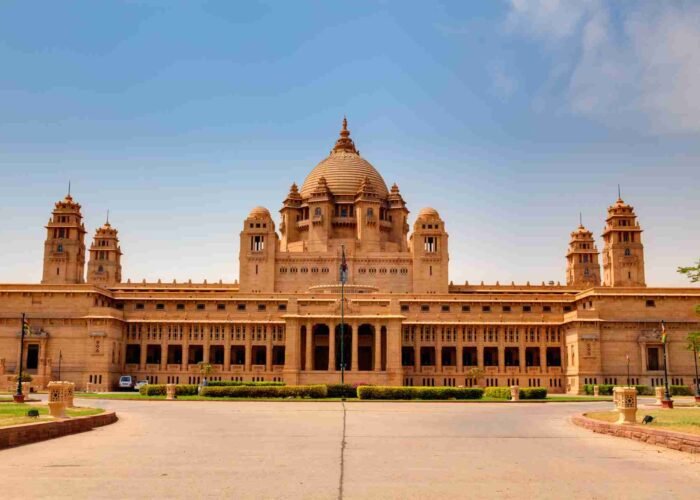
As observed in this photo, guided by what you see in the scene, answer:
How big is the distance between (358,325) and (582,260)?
58.3 metres

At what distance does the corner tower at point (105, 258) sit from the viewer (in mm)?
135125

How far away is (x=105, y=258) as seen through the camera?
137125mm

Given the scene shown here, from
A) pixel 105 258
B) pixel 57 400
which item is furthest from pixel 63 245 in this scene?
pixel 57 400

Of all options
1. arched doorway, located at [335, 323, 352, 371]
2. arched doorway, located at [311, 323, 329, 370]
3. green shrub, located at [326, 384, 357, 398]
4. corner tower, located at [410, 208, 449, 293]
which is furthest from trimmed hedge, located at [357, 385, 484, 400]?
corner tower, located at [410, 208, 449, 293]

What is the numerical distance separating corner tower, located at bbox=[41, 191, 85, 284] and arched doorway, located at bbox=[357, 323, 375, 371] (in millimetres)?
49126

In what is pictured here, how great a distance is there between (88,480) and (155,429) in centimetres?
1453

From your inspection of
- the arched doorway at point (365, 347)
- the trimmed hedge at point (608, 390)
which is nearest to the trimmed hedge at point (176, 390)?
the arched doorway at point (365, 347)

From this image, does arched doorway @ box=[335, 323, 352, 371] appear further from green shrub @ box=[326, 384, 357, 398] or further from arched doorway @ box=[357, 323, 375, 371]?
green shrub @ box=[326, 384, 357, 398]

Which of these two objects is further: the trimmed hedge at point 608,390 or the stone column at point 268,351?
the stone column at point 268,351

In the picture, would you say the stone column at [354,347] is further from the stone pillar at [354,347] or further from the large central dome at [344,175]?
the large central dome at [344,175]

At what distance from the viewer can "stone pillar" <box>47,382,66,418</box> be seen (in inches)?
1331

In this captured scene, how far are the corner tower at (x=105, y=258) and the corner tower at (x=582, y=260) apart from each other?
248ft

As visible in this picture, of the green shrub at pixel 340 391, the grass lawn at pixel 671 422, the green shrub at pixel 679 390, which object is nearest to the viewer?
the grass lawn at pixel 671 422

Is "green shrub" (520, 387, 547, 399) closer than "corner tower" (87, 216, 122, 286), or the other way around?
"green shrub" (520, 387, 547, 399)
